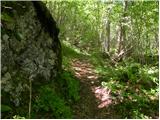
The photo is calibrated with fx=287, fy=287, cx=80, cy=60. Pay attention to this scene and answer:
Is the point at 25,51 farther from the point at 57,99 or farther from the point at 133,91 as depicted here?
the point at 133,91

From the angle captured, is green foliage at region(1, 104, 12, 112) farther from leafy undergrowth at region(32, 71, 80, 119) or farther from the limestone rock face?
leafy undergrowth at region(32, 71, 80, 119)

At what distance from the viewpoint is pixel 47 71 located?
39.2 ft

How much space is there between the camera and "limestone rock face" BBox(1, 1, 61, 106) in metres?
10.1

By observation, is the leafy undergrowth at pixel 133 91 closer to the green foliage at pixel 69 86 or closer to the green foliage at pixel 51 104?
the green foliage at pixel 69 86

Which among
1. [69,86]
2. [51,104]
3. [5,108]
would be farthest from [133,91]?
[5,108]

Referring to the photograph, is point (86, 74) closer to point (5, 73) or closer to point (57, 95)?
point (57, 95)

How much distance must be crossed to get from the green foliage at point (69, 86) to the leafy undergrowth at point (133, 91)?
56.7 inches

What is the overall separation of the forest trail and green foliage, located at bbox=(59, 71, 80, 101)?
0.96 ft

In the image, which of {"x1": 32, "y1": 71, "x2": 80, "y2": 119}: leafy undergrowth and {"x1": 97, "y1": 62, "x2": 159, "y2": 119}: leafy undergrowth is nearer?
{"x1": 32, "y1": 71, "x2": 80, "y2": 119}: leafy undergrowth

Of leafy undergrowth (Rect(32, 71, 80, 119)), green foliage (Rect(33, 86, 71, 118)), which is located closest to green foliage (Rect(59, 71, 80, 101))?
leafy undergrowth (Rect(32, 71, 80, 119))

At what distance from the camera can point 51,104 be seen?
1056 centimetres

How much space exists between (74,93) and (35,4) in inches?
162

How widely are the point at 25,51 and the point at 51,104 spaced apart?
2348 millimetres

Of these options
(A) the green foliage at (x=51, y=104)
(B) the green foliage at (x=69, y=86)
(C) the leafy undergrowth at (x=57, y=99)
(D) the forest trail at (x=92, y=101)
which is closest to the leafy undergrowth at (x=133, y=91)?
(D) the forest trail at (x=92, y=101)
